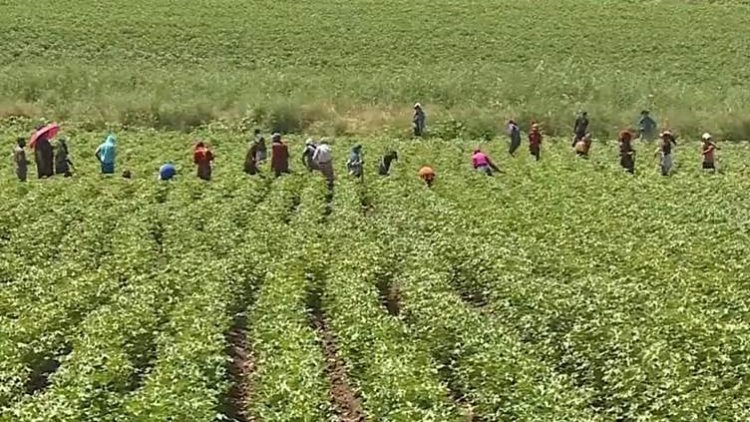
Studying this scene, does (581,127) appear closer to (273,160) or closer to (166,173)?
(273,160)

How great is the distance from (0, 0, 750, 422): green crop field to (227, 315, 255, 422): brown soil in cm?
4

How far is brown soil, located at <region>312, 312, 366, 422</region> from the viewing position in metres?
12.6

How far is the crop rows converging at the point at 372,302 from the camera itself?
11734 millimetres

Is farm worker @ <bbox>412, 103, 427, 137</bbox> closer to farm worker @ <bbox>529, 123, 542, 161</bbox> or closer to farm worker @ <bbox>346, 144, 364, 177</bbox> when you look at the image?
farm worker @ <bbox>529, 123, 542, 161</bbox>

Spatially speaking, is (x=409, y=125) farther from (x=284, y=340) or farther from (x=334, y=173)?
(x=284, y=340)

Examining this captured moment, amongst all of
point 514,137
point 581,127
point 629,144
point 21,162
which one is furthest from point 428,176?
point 21,162

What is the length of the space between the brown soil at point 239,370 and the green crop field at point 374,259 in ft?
0.14

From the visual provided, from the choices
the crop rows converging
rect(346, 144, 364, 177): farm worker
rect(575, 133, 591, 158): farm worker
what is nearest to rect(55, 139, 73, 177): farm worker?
the crop rows converging

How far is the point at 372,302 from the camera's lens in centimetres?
1602

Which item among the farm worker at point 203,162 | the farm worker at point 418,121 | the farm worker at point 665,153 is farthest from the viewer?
the farm worker at point 418,121

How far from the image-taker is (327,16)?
63.3 metres

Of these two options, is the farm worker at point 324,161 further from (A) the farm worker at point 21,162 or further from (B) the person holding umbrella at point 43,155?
(A) the farm worker at point 21,162

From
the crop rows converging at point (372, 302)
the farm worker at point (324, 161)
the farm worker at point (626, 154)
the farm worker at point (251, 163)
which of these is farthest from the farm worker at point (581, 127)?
the farm worker at point (251, 163)

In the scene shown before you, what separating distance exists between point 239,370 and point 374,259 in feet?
18.1
